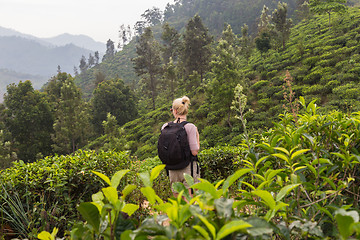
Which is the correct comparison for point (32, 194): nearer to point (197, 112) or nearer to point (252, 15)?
point (197, 112)

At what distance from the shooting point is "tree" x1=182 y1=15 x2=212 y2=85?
74.5 ft

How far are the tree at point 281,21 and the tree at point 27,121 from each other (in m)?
22.7

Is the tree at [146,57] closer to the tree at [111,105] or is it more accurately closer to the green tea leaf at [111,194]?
the tree at [111,105]

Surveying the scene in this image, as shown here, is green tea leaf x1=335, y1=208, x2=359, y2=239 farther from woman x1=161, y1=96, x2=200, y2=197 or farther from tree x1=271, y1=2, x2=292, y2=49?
tree x1=271, y1=2, x2=292, y2=49

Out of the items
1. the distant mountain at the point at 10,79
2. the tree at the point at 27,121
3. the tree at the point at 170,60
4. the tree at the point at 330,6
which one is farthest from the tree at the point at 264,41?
the distant mountain at the point at 10,79

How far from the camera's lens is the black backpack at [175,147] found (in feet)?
8.98

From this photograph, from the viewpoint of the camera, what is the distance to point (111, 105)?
2602 cm

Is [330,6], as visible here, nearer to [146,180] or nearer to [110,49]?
[146,180]

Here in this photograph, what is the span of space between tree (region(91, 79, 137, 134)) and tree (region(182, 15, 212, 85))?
854cm

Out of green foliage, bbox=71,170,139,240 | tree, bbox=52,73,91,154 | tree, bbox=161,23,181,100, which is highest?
tree, bbox=161,23,181,100

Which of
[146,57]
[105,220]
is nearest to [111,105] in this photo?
[146,57]

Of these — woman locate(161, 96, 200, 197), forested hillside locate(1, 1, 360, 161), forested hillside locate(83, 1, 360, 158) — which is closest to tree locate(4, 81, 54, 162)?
forested hillside locate(1, 1, 360, 161)

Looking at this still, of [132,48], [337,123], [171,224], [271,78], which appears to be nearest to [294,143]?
[337,123]

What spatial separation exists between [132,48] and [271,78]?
5831 centimetres
